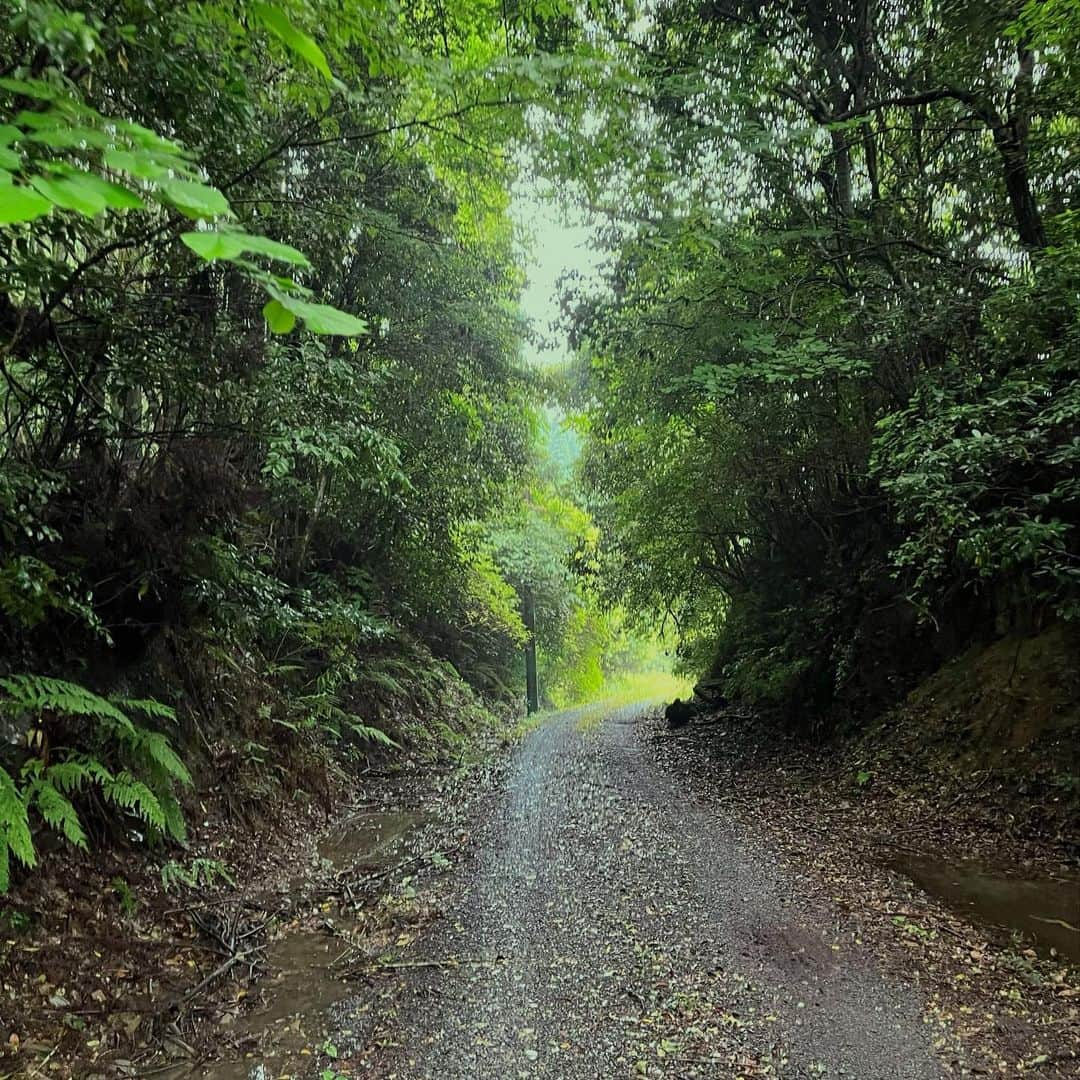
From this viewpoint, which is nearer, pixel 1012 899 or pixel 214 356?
pixel 1012 899

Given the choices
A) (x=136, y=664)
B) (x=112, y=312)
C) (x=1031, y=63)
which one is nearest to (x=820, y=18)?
(x=1031, y=63)

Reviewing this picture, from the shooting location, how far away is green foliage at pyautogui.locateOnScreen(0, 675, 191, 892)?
12.4 ft

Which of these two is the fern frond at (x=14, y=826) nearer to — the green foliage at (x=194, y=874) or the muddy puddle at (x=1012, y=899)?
the green foliage at (x=194, y=874)

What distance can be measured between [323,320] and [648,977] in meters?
4.37

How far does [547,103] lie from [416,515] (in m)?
7.52

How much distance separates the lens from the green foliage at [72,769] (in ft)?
12.4

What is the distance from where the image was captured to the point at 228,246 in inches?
43.6

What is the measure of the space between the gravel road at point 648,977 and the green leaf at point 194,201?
152 inches

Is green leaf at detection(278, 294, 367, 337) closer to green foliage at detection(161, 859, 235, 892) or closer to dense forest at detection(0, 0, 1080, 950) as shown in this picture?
dense forest at detection(0, 0, 1080, 950)

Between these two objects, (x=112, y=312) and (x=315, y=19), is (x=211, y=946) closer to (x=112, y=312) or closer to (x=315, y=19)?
(x=112, y=312)

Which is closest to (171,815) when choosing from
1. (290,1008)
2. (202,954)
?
(202,954)

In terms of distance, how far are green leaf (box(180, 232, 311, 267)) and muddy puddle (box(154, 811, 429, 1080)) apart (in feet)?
12.9

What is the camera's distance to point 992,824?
634cm

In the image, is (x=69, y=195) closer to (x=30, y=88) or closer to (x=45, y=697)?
(x=30, y=88)
